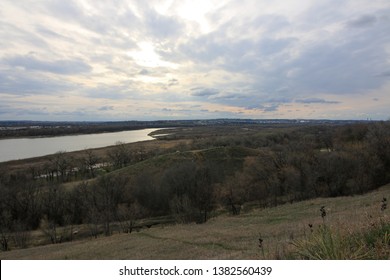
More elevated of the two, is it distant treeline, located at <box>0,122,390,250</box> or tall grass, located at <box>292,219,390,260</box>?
tall grass, located at <box>292,219,390,260</box>

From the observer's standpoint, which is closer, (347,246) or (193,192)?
(347,246)

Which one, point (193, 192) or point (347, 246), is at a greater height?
point (347, 246)

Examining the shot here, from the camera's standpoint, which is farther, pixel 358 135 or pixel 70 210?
pixel 358 135

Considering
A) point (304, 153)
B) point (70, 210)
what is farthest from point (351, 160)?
point (70, 210)

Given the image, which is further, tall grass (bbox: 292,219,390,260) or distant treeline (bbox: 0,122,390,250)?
distant treeline (bbox: 0,122,390,250)

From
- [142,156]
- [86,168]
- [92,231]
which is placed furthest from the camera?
[142,156]

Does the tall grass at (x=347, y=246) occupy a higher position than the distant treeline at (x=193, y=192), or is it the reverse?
the tall grass at (x=347, y=246)

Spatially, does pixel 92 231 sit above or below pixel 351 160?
below

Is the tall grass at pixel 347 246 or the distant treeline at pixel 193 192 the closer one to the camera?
the tall grass at pixel 347 246

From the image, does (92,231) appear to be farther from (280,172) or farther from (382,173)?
(382,173)
